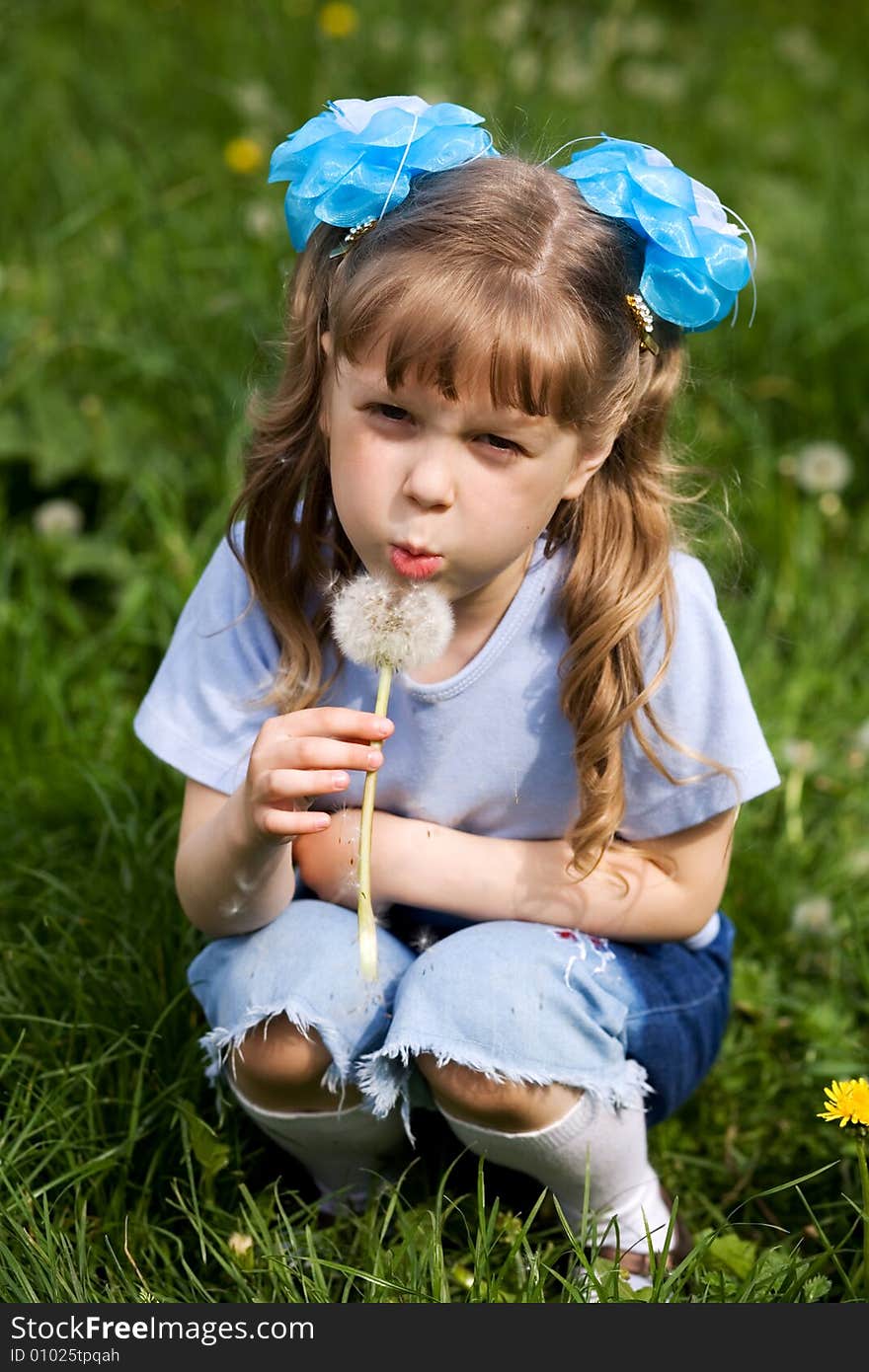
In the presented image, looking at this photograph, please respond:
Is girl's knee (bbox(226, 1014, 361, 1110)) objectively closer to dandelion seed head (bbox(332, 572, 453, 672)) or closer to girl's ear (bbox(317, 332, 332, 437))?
dandelion seed head (bbox(332, 572, 453, 672))

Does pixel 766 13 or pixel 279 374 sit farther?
pixel 766 13

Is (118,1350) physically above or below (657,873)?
below

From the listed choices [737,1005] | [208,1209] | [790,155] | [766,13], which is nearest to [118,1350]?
[208,1209]

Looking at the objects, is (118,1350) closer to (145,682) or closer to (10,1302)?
(10,1302)

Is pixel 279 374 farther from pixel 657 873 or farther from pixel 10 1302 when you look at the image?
pixel 10 1302

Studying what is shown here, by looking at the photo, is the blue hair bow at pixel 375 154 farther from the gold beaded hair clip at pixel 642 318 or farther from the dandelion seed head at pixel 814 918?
the dandelion seed head at pixel 814 918

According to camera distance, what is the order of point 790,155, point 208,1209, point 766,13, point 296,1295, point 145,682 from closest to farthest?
point 296,1295
point 208,1209
point 145,682
point 790,155
point 766,13

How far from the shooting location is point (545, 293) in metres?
1.27

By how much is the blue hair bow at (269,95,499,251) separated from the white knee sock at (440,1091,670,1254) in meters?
0.85

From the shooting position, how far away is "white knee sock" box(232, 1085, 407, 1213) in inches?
60.5

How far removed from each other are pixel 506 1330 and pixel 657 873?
46 centimetres

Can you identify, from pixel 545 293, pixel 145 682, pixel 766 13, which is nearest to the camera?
pixel 545 293

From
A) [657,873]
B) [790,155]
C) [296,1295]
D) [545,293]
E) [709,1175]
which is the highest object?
[545,293]

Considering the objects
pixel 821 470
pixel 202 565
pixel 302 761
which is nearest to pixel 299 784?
pixel 302 761
